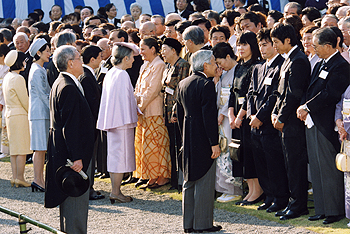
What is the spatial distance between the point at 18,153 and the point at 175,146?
228cm

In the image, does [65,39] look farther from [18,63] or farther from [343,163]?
[343,163]

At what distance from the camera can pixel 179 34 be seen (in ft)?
24.1

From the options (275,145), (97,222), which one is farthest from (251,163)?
(97,222)

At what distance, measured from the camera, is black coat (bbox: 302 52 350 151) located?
4879 mm

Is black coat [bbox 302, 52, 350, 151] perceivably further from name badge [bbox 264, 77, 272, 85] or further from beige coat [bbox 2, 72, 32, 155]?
beige coat [bbox 2, 72, 32, 155]

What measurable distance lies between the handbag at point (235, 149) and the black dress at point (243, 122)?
0.08 m

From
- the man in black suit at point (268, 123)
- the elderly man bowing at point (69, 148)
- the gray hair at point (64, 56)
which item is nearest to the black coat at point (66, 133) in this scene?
the elderly man bowing at point (69, 148)

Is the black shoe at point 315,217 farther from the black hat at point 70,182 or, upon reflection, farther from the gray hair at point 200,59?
the black hat at point 70,182

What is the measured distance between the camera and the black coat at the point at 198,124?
15.9 ft

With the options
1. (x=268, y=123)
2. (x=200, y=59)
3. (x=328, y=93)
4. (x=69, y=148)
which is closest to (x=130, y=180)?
(x=268, y=123)

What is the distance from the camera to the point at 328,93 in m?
4.87

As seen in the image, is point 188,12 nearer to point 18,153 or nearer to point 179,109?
point 18,153

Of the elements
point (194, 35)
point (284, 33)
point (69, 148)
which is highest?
point (194, 35)

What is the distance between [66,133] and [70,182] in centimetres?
40
